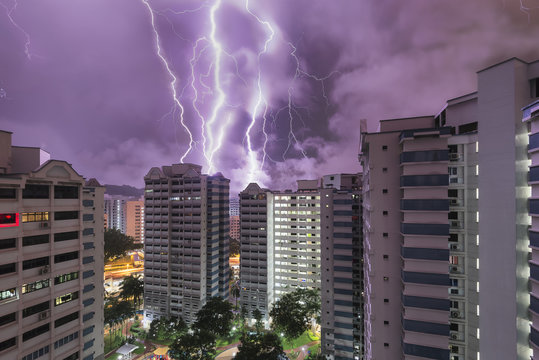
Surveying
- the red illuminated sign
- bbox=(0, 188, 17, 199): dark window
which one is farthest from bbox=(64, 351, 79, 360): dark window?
bbox=(0, 188, 17, 199): dark window

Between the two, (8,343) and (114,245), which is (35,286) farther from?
(114,245)

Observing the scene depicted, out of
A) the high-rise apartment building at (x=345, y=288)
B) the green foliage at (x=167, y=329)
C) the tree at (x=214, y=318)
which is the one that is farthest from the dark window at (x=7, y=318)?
the high-rise apartment building at (x=345, y=288)

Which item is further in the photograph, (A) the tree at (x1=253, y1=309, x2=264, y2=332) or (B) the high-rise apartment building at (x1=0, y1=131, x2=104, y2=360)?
(A) the tree at (x1=253, y1=309, x2=264, y2=332)

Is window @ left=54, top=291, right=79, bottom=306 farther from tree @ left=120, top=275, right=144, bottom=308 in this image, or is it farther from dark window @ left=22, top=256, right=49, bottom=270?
tree @ left=120, top=275, right=144, bottom=308

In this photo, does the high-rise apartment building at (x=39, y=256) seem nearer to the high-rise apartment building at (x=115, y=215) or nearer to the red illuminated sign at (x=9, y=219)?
the red illuminated sign at (x=9, y=219)

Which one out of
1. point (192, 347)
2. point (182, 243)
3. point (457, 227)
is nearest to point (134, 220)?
point (182, 243)

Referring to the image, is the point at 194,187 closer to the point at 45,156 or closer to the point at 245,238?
the point at 245,238
